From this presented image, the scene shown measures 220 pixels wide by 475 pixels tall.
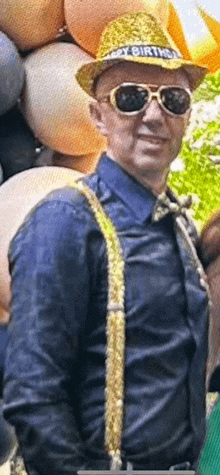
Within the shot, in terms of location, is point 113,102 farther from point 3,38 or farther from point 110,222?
point 3,38

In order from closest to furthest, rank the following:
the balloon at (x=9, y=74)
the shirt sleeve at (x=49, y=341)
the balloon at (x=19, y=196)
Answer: the shirt sleeve at (x=49, y=341), the balloon at (x=19, y=196), the balloon at (x=9, y=74)

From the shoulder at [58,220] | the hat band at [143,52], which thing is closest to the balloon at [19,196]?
the shoulder at [58,220]

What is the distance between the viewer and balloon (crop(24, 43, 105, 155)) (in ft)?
3.21

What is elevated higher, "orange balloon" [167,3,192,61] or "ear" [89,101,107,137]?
"ear" [89,101,107,137]

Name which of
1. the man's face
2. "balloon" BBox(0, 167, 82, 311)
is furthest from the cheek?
"balloon" BBox(0, 167, 82, 311)

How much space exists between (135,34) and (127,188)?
0.56ft

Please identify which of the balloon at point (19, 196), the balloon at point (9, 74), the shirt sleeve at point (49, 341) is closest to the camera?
the shirt sleeve at point (49, 341)

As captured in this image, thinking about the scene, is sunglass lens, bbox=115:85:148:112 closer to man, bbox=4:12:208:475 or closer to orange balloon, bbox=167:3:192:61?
man, bbox=4:12:208:475

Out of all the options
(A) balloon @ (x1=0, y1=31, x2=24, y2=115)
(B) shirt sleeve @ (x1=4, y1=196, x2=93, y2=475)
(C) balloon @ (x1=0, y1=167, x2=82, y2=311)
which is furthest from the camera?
(A) balloon @ (x1=0, y1=31, x2=24, y2=115)

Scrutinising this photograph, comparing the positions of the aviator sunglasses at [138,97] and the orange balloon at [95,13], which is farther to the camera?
the orange balloon at [95,13]

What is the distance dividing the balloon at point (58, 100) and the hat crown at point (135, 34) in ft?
0.36

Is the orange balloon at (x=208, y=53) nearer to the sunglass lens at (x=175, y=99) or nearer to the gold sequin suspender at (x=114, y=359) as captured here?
the sunglass lens at (x=175, y=99)

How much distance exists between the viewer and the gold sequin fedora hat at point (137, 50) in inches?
32.4

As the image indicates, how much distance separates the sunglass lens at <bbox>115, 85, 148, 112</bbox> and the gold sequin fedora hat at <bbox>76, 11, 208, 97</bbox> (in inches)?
1.3
